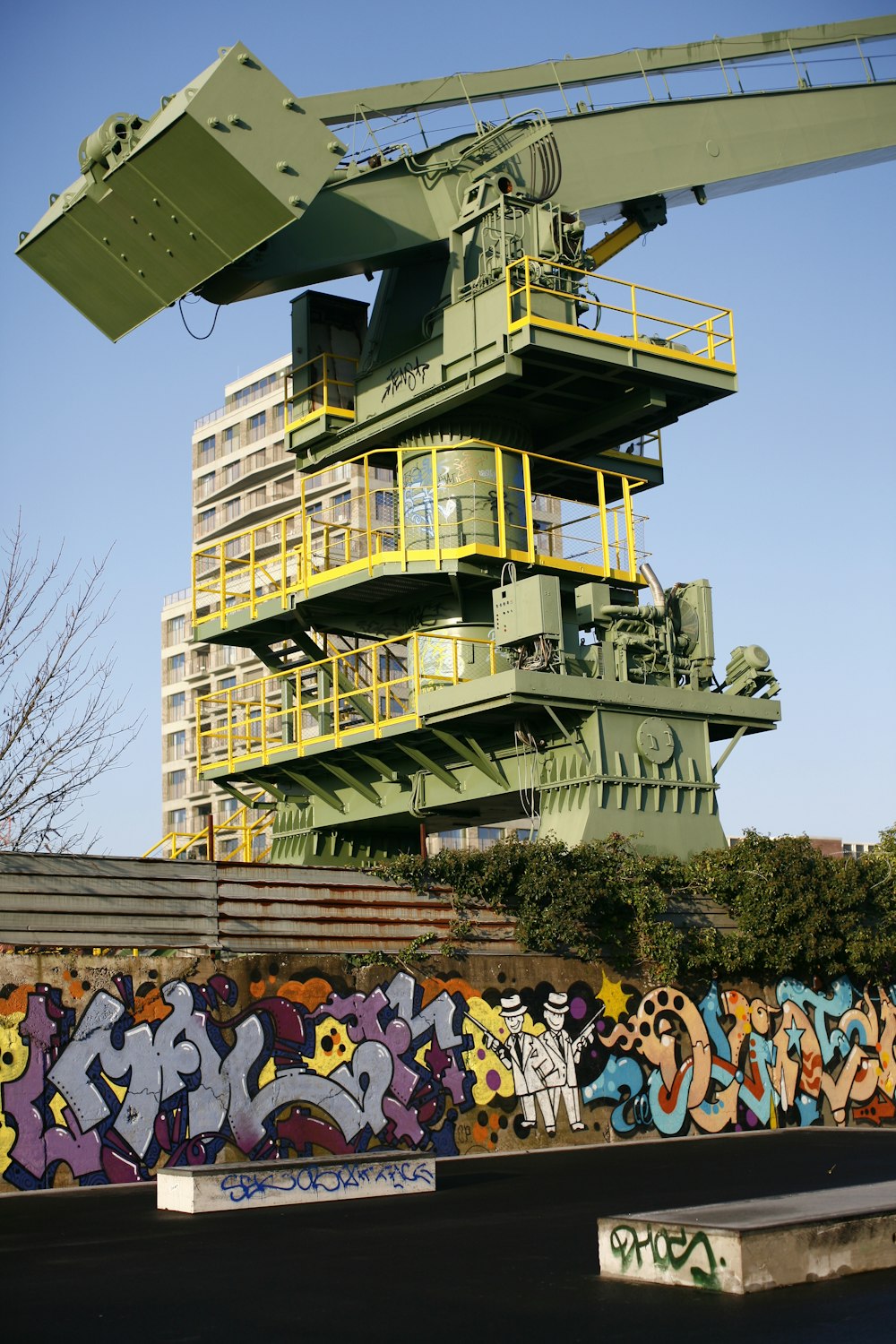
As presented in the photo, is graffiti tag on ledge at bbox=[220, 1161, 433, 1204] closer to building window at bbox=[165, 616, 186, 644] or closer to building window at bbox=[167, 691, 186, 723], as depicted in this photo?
building window at bbox=[167, 691, 186, 723]

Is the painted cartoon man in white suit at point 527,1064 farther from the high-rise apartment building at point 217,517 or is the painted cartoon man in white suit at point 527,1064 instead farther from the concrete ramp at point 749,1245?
the high-rise apartment building at point 217,517

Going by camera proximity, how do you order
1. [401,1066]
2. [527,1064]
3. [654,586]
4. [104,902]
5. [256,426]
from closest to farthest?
[104,902], [401,1066], [527,1064], [654,586], [256,426]

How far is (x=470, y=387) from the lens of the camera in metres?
26.8

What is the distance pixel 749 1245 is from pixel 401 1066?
11144 mm

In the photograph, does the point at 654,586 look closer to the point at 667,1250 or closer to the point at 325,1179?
the point at 325,1179

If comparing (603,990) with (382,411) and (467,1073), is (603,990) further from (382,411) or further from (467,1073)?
(382,411)

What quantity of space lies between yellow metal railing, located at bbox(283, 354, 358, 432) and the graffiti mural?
13321 mm

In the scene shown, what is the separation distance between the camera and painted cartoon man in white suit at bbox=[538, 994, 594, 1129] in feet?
73.8

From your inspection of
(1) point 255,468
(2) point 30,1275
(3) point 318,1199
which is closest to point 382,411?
(3) point 318,1199

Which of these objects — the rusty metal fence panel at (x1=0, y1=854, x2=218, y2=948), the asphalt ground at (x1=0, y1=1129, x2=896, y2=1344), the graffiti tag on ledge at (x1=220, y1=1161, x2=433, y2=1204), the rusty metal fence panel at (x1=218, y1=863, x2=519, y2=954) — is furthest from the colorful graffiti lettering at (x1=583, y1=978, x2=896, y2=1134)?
the rusty metal fence panel at (x1=0, y1=854, x2=218, y2=948)

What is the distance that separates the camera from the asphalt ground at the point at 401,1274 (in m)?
9.31

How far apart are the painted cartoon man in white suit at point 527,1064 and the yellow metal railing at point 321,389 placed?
43.8ft

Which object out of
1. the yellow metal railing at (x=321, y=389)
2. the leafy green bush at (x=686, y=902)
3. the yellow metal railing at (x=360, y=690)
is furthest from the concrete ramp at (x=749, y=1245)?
the yellow metal railing at (x=321, y=389)

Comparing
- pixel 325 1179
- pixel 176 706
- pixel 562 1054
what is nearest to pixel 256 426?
pixel 176 706
